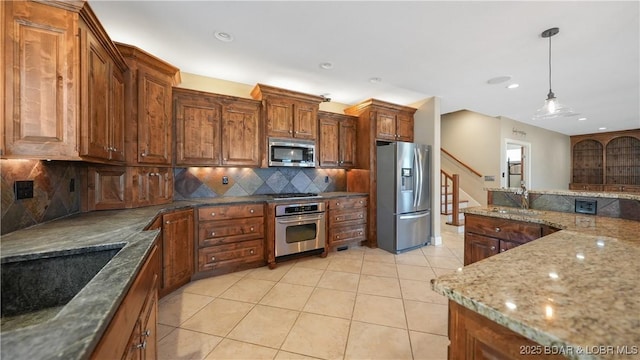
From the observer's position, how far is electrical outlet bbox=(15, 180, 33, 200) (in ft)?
4.66

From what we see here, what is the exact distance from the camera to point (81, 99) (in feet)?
4.80

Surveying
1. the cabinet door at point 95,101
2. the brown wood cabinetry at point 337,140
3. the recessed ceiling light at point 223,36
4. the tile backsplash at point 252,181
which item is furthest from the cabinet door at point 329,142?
the cabinet door at point 95,101

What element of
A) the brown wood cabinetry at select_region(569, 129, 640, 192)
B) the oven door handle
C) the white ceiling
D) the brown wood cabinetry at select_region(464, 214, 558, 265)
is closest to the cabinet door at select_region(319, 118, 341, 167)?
the white ceiling

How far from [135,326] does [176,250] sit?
64.4 inches

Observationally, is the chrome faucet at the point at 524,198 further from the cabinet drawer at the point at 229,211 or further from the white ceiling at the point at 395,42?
the cabinet drawer at the point at 229,211

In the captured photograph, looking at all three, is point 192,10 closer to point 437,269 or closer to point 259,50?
point 259,50

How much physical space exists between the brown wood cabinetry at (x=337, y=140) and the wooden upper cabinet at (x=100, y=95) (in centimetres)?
242

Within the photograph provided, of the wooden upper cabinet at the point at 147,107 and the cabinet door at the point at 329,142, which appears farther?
the cabinet door at the point at 329,142

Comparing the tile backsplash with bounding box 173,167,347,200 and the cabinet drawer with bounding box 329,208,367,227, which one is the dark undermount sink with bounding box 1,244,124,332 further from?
the cabinet drawer with bounding box 329,208,367,227

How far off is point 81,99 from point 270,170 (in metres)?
2.29

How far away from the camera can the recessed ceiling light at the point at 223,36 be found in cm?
222

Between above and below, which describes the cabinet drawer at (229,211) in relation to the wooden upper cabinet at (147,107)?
A: below

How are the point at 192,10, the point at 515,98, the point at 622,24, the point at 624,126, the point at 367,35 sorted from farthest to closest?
the point at 624,126 < the point at 515,98 < the point at 367,35 < the point at 622,24 < the point at 192,10

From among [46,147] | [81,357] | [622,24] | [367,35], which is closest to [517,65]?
[622,24]
